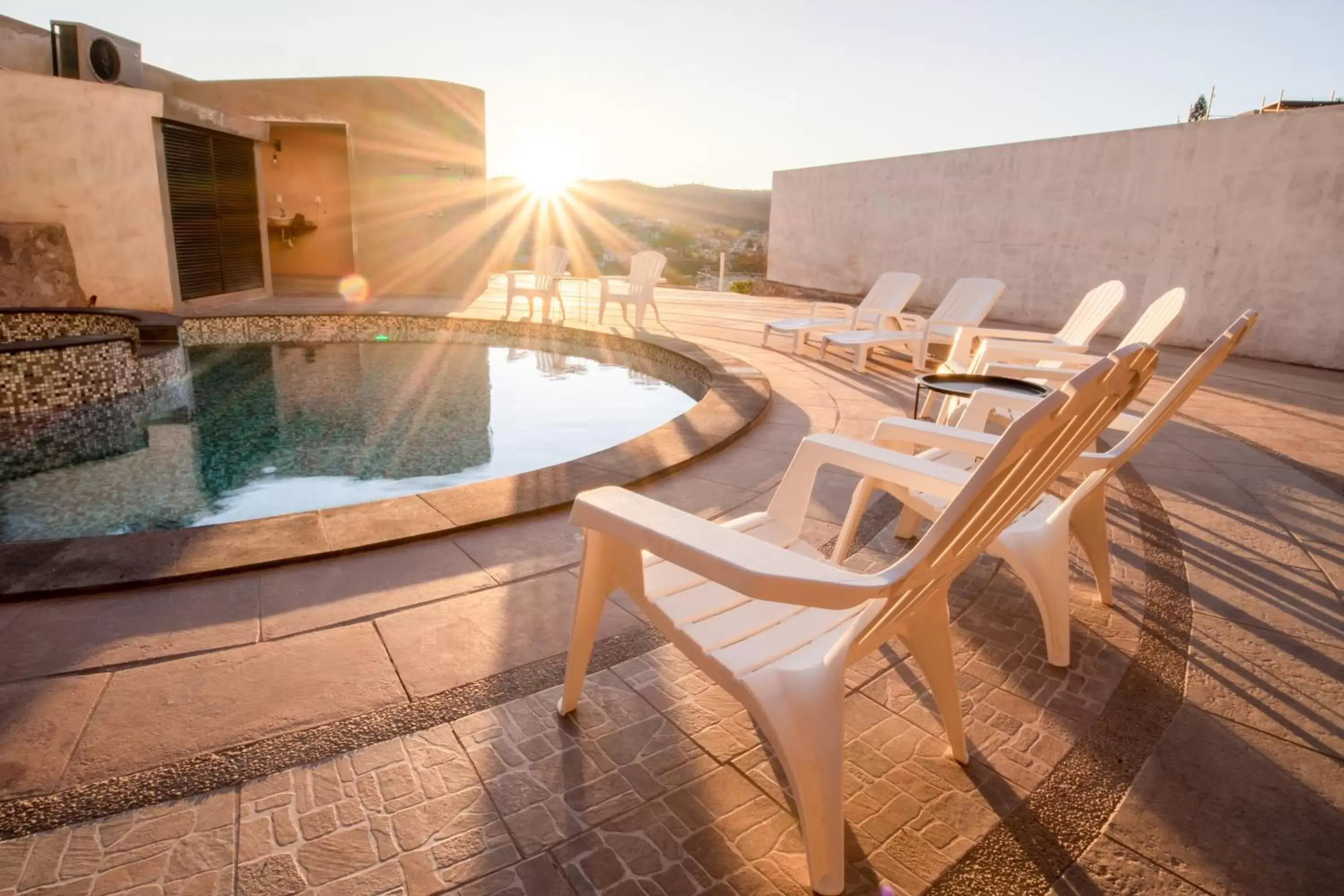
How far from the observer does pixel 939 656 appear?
157 centimetres

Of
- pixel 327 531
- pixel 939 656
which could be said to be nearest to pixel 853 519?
pixel 939 656

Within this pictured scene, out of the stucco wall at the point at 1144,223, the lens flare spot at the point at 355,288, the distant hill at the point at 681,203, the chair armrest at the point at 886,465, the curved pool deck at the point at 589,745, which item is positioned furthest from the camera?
the distant hill at the point at 681,203

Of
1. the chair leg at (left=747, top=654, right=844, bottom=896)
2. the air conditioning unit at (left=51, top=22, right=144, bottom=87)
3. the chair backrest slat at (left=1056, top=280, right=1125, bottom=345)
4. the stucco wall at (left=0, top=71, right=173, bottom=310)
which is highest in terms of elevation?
the air conditioning unit at (left=51, top=22, right=144, bottom=87)

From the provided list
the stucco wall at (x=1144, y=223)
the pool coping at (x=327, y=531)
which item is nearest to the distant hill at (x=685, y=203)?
the stucco wall at (x=1144, y=223)

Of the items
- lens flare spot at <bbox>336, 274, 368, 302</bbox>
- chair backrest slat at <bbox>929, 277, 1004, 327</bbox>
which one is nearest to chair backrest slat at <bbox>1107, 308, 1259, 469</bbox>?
chair backrest slat at <bbox>929, 277, 1004, 327</bbox>

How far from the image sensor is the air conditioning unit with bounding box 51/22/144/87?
34.6 feet

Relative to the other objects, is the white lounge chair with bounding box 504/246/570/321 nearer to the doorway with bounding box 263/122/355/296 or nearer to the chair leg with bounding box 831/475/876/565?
the doorway with bounding box 263/122/355/296

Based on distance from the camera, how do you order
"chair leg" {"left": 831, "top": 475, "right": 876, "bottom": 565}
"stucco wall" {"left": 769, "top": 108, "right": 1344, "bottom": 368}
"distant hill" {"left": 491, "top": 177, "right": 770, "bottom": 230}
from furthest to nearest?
"distant hill" {"left": 491, "top": 177, "right": 770, "bottom": 230}
"stucco wall" {"left": 769, "top": 108, "right": 1344, "bottom": 368}
"chair leg" {"left": 831, "top": 475, "right": 876, "bottom": 565}

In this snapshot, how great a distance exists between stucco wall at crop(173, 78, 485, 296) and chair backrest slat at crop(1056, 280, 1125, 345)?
1038 centimetres

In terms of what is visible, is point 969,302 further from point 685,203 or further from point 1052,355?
point 685,203

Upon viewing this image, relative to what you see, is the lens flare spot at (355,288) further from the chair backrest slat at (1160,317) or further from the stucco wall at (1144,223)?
the chair backrest slat at (1160,317)

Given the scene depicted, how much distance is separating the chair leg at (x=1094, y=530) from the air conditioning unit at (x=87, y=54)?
13.6 m

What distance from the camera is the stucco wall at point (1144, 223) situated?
731 centimetres

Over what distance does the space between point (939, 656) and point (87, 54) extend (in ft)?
47.8
